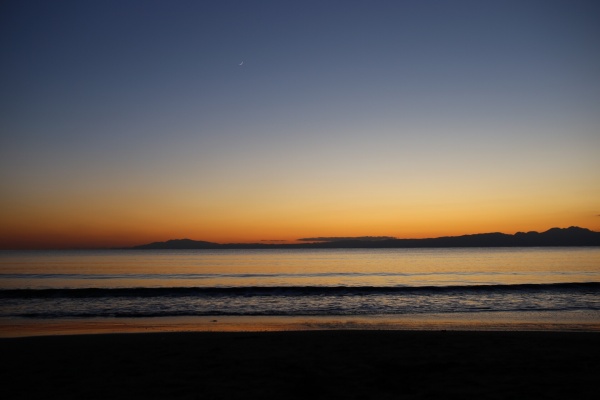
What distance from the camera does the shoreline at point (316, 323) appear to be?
15859mm

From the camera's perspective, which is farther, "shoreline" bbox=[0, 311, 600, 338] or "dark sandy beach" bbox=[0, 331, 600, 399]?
"shoreline" bbox=[0, 311, 600, 338]

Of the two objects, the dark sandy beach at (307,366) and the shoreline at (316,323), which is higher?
the dark sandy beach at (307,366)

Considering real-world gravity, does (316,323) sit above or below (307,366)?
below

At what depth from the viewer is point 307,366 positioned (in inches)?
370

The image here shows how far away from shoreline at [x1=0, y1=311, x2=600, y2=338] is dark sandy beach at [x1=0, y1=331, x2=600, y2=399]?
253 centimetres

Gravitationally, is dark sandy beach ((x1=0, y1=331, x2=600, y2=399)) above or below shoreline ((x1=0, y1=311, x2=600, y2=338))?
above

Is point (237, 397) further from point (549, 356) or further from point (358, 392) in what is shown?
point (549, 356)

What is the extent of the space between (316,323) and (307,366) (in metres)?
8.52

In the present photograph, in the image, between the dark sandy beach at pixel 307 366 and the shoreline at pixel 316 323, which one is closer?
the dark sandy beach at pixel 307 366

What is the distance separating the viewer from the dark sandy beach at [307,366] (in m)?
7.54

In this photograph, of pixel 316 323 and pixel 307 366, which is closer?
pixel 307 366

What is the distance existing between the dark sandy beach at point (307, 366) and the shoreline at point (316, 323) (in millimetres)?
2526

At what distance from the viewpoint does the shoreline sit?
624 inches

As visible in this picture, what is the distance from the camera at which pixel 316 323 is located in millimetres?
17781
